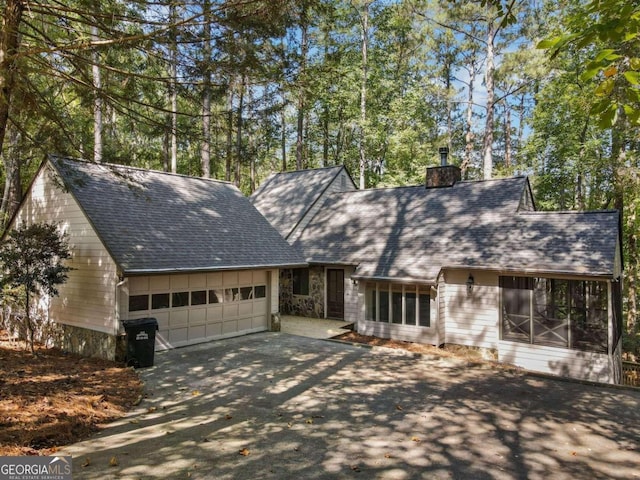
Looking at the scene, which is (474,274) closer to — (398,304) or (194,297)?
(398,304)

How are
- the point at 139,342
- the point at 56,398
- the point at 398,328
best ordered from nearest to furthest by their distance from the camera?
the point at 56,398, the point at 139,342, the point at 398,328

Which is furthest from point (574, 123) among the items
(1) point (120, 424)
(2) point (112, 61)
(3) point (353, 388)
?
(1) point (120, 424)

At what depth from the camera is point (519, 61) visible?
22.5 meters

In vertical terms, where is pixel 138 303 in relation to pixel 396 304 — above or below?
above

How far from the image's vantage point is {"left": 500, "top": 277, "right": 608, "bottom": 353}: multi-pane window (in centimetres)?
1104

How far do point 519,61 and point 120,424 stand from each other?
24.7 meters

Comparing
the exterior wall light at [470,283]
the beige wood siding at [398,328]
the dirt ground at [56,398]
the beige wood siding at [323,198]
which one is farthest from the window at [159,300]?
the exterior wall light at [470,283]

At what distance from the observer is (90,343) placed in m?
10.4

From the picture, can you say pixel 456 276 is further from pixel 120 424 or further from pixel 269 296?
pixel 120 424

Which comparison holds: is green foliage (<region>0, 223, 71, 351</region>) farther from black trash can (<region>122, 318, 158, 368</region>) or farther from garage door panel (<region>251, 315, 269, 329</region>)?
garage door panel (<region>251, 315, 269, 329</region>)

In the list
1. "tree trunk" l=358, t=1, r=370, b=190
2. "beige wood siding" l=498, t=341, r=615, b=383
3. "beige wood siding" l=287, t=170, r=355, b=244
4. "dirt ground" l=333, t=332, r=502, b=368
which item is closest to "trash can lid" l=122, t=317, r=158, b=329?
"dirt ground" l=333, t=332, r=502, b=368

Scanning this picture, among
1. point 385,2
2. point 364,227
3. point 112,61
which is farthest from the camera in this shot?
point 385,2

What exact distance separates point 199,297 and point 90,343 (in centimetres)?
291

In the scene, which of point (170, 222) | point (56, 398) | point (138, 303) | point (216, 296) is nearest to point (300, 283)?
point (216, 296)
